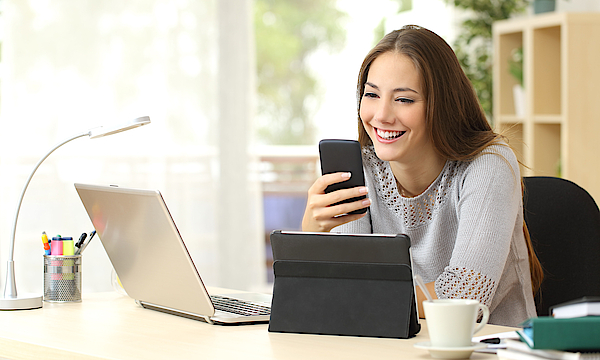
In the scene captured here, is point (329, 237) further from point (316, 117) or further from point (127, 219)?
point (316, 117)

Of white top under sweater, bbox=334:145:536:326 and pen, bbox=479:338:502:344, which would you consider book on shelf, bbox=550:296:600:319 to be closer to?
pen, bbox=479:338:502:344

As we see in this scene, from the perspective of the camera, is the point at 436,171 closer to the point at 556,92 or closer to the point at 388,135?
the point at 388,135

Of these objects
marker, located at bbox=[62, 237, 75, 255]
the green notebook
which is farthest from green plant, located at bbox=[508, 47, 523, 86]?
the green notebook

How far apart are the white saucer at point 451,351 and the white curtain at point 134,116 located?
2.47 m

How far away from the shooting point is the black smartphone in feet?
4.48

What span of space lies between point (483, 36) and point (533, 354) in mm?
3166

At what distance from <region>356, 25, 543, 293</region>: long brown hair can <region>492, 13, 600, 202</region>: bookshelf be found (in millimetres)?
1004

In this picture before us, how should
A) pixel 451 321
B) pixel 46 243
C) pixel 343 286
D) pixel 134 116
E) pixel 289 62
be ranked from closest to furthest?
pixel 451 321 → pixel 343 286 → pixel 46 243 → pixel 134 116 → pixel 289 62

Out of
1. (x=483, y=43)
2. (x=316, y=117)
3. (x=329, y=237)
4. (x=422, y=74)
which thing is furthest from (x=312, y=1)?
(x=329, y=237)

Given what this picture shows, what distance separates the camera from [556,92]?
3.13 meters

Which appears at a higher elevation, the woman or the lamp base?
the woman

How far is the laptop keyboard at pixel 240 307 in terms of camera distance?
1.28 metres

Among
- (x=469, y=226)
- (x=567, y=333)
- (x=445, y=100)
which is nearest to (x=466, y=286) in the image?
(x=469, y=226)

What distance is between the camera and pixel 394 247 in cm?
105
